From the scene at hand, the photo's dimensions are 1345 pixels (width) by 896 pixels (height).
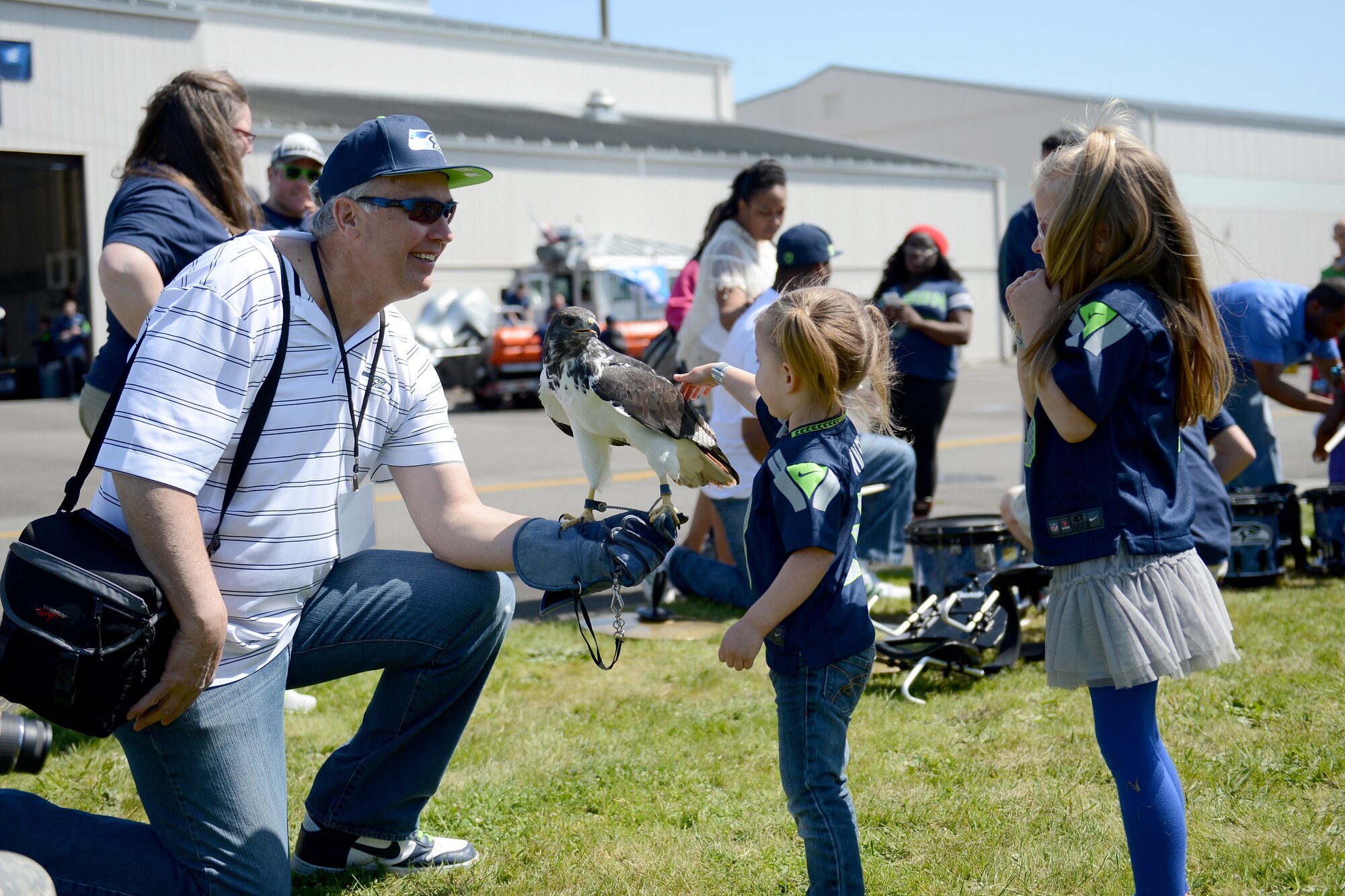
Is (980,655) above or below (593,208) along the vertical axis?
below

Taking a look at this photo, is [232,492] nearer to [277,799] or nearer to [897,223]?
[277,799]

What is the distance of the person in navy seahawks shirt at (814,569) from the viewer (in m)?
2.55

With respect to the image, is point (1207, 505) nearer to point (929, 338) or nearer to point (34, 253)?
point (929, 338)

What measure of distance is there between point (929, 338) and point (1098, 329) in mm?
4416

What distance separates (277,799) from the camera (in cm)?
266

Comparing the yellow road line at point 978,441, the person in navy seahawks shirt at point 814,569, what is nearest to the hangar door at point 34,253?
the yellow road line at point 978,441

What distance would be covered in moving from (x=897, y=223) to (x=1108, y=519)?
29.2m

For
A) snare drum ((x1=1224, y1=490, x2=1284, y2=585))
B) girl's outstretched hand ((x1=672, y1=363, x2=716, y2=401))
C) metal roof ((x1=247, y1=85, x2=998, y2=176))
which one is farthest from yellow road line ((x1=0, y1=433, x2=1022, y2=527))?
metal roof ((x1=247, y1=85, x2=998, y2=176))

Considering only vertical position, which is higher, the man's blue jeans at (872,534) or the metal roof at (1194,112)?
the metal roof at (1194,112)

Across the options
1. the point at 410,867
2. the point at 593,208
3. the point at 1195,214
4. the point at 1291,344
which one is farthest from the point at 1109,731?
the point at 593,208

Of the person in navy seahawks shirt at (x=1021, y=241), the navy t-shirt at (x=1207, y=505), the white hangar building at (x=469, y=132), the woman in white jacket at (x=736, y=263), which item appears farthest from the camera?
the white hangar building at (x=469, y=132)

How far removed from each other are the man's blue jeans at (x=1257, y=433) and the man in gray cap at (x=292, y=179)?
192 inches

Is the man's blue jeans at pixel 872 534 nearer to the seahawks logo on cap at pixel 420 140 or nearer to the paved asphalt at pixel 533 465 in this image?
the paved asphalt at pixel 533 465

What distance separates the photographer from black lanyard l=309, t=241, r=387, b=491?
2.71 m
